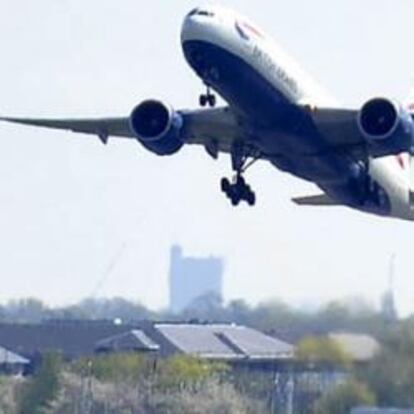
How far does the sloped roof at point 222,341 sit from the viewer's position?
295 feet

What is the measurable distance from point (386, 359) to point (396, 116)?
704 centimetres

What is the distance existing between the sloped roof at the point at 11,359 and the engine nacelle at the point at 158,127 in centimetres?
3208

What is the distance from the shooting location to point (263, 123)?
218 ft

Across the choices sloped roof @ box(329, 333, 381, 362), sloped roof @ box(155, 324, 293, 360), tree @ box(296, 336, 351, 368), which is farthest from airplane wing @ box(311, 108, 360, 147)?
sloped roof @ box(155, 324, 293, 360)

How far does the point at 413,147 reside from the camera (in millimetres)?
68250

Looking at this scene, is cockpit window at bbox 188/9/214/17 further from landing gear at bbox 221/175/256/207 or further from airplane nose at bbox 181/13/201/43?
landing gear at bbox 221/175/256/207

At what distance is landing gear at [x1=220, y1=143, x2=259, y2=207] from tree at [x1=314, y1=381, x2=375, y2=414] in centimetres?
639

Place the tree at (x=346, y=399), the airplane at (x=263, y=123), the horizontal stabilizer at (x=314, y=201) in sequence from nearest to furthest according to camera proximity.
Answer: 1. the airplane at (x=263, y=123)
2. the tree at (x=346, y=399)
3. the horizontal stabilizer at (x=314, y=201)

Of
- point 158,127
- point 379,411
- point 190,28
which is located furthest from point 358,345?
point 190,28

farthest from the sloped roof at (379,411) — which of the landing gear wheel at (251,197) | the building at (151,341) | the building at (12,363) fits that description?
the building at (12,363)

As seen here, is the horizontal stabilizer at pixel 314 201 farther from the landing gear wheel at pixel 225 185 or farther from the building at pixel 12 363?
the building at pixel 12 363

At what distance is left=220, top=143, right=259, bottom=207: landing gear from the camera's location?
224 feet

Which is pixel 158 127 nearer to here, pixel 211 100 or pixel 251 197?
pixel 211 100

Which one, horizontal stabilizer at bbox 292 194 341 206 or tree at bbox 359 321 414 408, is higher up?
horizontal stabilizer at bbox 292 194 341 206
